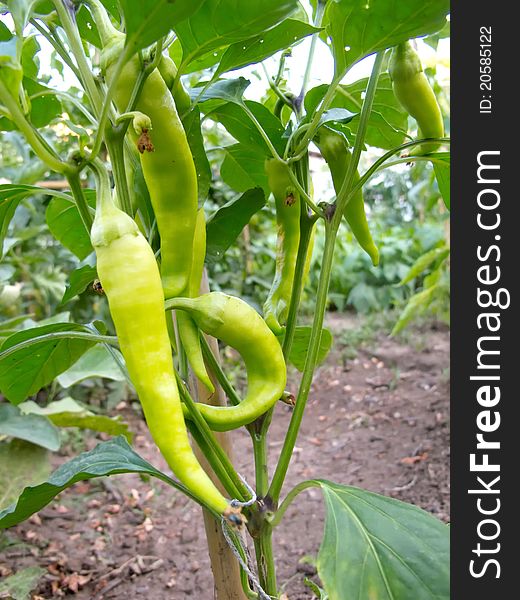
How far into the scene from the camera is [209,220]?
29.2 inches

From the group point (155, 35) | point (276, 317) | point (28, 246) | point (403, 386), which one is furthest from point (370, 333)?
point (155, 35)

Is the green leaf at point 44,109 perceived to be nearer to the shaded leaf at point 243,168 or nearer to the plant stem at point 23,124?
the shaded leaf at point 243,168

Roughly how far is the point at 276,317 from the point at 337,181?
0.17 meters

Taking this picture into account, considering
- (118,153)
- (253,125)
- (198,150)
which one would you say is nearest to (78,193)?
(118,153)

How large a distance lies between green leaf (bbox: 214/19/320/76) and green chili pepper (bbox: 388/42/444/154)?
112mm

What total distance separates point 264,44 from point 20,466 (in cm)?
121

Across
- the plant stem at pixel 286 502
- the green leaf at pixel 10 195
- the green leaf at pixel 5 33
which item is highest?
the green leaf at pixel 5 33

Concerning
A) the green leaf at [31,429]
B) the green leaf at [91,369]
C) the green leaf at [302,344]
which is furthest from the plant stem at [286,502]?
the green leaf at [91,369]

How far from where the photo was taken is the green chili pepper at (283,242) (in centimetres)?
69

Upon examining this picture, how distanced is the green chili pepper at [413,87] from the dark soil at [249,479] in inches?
36.8

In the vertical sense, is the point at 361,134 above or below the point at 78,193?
above

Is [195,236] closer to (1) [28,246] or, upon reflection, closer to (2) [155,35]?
(2) [155,35]

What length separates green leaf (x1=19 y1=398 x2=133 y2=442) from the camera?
57.6 inches

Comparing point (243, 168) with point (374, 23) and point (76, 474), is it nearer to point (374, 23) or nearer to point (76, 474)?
point (374, 23)
